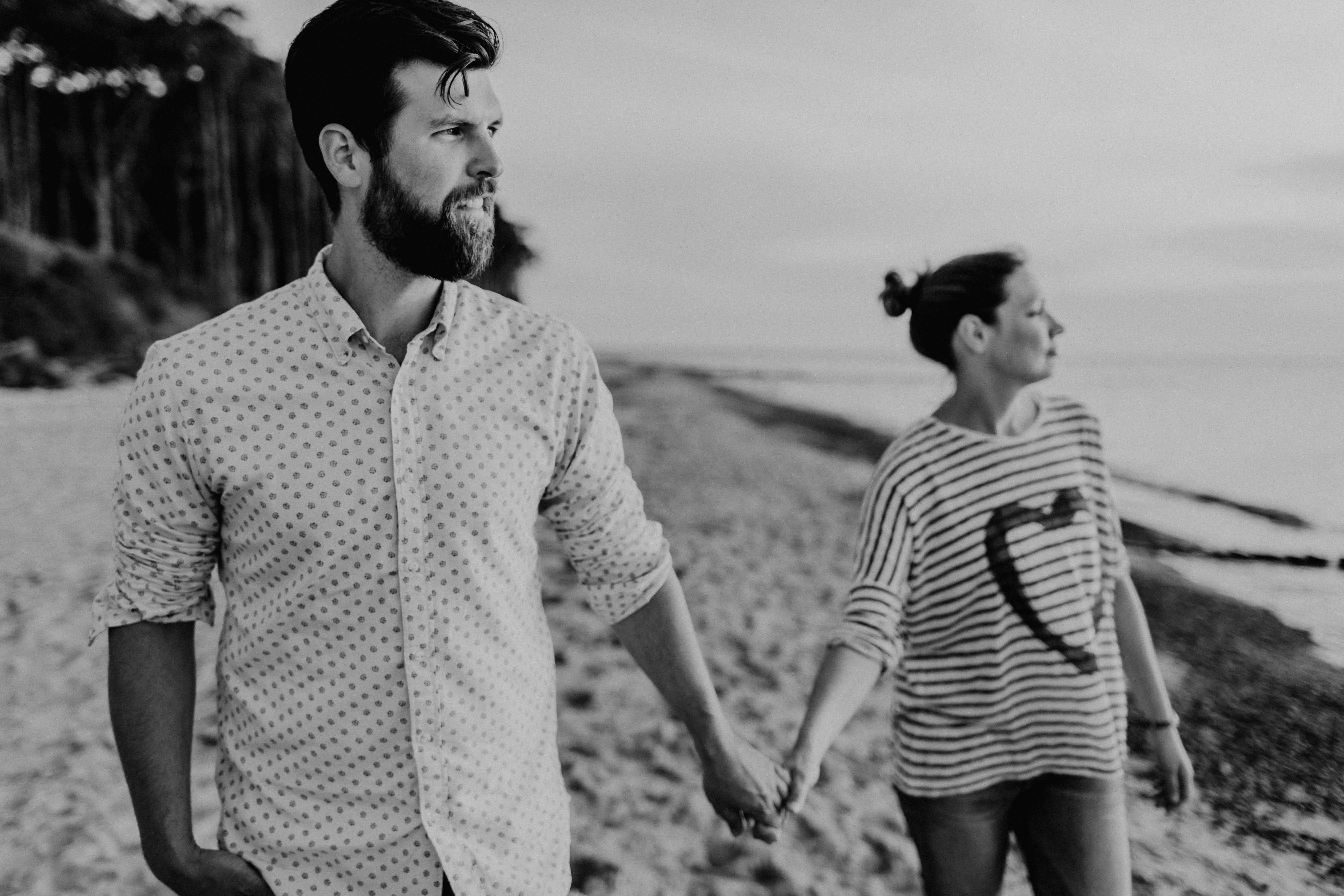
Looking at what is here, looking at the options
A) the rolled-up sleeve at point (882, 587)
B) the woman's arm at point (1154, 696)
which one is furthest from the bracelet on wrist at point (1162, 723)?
the rolled-up sleeve at point (882, 587)

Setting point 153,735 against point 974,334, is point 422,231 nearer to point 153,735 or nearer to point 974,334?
point 153,735

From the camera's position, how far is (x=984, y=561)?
7.88 ft

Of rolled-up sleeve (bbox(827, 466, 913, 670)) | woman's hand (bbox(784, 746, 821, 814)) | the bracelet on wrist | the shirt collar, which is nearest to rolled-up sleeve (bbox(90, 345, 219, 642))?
the shirt collar

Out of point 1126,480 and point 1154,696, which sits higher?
point 1154,696

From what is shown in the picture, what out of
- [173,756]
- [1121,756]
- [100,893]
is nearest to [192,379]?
[173,756]

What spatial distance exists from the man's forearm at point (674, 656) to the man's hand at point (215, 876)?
0.83 meters

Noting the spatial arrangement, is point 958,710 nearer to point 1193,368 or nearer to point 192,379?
point 192,379

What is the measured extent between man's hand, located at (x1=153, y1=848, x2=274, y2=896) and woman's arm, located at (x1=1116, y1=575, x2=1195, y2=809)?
214 centimetres

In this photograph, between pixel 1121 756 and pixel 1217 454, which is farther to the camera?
pixel 1217 454

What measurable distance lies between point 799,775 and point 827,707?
0.17 m

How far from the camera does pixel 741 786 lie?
223 centimetres

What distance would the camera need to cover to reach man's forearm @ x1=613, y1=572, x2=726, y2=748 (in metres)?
2.16

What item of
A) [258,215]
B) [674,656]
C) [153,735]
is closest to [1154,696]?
[674,656]

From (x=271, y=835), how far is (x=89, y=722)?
13.1 feet
